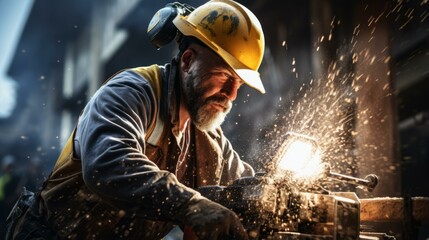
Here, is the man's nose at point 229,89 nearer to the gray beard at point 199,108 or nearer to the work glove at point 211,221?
the gray beard at point 199,108

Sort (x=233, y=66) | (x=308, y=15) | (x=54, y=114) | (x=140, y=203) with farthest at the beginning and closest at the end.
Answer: (x=54, y=114) → (x=308, y=15) → (x=233, y=66) → (x=140, y=203)

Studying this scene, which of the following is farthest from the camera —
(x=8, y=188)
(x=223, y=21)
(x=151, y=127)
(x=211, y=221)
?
(x=8, y=188)

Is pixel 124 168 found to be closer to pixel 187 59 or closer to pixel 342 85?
pixel 187 59

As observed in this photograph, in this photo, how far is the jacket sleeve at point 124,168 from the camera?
1991 millimetres

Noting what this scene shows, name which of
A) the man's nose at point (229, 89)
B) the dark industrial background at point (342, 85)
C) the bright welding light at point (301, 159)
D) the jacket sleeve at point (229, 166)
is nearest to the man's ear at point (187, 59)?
the man's nose at point (229, 89)

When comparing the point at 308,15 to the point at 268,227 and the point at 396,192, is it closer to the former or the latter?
the point at 396,192

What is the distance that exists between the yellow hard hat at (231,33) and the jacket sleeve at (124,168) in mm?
767

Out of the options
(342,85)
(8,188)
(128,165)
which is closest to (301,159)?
(128,165)

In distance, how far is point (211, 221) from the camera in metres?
1.83

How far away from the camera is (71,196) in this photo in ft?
8.46

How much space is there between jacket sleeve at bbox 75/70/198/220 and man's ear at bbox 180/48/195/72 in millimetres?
738

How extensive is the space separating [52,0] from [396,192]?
54.0ft

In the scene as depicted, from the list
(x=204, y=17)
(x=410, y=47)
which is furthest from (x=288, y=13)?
(x=204, y=17)

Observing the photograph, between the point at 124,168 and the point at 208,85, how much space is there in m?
1.08
